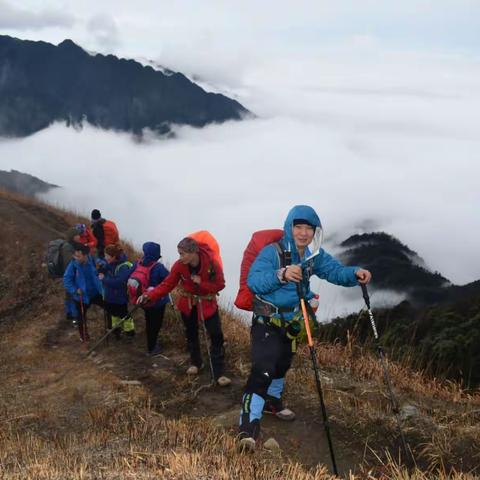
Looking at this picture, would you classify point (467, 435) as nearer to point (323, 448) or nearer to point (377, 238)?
point (323, 448)

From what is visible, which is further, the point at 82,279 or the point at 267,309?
the point at 82,279

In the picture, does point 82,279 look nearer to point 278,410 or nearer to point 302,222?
point 278,410

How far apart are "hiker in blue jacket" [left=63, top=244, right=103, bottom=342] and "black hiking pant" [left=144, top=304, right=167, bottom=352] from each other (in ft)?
5.21

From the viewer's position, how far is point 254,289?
5.30 m

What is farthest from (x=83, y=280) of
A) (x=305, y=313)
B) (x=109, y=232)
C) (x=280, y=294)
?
(x=305, y=313)

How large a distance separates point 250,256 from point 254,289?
1.57 ft

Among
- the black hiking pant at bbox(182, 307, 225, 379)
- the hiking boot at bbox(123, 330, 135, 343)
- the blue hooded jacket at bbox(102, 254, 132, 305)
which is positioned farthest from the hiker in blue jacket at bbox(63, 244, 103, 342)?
the black hiking pant at bbox(182, 307, 225, 379)

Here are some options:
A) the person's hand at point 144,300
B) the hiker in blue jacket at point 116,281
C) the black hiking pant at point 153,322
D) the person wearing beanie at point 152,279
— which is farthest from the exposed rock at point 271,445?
the hiker in blue jacket at point 116,281

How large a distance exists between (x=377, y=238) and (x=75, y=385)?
198247 mm

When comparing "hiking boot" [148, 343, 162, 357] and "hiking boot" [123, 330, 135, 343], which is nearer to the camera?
"hiking boot" [148, 343, 162, 357]

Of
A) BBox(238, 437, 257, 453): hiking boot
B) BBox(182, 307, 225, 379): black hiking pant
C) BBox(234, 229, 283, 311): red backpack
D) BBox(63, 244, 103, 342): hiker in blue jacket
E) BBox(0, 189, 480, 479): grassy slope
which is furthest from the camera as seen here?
BBox(63, 244, 103, 342): hiker in blue jacket

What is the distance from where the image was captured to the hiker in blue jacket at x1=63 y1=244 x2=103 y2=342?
989 cm

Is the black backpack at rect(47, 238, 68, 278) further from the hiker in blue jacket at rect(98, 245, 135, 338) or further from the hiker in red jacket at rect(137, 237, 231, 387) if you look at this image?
the hiker in red jacket at rect(137, 237, 231, 387)

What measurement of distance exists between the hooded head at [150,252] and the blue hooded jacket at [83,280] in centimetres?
188
